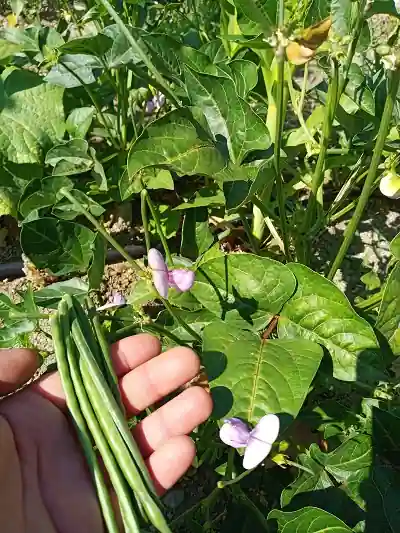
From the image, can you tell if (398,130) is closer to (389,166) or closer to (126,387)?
(389,166)

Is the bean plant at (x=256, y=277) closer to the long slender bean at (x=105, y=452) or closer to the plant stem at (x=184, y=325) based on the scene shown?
the plant stem at (x=184, y=325)

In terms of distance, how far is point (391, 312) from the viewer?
1.04m

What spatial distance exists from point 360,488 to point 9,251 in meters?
1.12

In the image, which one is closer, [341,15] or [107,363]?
[107,363]

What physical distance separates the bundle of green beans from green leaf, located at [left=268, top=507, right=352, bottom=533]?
179mm

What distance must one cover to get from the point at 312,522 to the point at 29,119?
1.09m

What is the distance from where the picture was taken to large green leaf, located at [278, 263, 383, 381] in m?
0.97

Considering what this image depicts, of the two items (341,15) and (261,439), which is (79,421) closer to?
(261,439)

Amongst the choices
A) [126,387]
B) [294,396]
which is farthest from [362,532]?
[126,387]

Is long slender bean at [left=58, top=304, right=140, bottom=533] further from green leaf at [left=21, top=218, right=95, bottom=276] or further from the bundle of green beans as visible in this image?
green leaf at [left=21, top=218, right=95, bottom=276]

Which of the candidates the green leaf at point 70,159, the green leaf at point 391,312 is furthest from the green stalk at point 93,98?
the green leaf at point 391,312

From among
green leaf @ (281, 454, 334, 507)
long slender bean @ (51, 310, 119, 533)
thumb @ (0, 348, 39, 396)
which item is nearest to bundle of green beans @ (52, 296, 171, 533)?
long slender bean @ (51, 310, 119, 533)

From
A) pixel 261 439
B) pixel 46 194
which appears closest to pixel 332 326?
pixel 261 439

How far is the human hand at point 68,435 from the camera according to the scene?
38.0 inches
